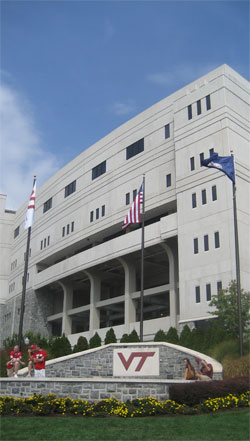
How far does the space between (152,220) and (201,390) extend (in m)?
31.5

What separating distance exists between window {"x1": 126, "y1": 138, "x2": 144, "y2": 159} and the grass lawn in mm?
34412

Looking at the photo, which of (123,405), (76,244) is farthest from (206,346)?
(76,244)

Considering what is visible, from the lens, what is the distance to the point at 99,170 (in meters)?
53.0

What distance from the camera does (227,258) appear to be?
112 ft

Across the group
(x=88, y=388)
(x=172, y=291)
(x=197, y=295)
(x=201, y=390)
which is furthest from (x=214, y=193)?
A: (x=88, y=388)

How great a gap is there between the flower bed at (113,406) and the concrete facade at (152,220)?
18.3 metres

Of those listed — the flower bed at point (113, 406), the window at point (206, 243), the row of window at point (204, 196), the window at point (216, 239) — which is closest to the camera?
the flower bed at point (113, 406)

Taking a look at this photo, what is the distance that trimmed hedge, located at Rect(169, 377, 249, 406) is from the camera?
1625 centimetres

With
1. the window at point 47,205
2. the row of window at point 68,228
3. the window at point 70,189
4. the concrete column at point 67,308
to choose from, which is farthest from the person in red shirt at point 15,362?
the window at point 47,205

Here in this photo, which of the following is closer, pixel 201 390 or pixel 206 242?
pixel 201 390

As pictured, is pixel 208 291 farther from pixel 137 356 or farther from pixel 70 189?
pixel 70 189

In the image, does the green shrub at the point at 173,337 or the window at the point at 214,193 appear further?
the window at the point at 214,193

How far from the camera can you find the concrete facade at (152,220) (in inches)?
1428

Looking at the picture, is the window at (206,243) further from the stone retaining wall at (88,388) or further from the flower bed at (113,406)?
the flower bed at (113,406)
